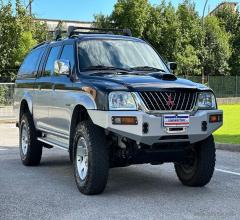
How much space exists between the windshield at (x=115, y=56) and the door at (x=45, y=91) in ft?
2.93

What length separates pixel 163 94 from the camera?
732 cm

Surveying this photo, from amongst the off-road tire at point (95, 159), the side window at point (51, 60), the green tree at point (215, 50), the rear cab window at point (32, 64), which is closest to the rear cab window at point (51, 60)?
the side window at point (51, 60)

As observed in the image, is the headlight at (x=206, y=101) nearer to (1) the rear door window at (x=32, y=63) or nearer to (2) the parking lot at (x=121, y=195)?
(2) the parking lot at (x=121, y=195)

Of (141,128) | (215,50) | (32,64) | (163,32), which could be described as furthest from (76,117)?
(215,50)

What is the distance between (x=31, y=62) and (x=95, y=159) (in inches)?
163

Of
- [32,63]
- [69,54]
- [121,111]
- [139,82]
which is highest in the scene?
[69,54]

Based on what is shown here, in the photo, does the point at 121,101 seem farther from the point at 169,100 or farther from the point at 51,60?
the point at 51,60

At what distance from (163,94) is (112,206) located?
5.19 ft

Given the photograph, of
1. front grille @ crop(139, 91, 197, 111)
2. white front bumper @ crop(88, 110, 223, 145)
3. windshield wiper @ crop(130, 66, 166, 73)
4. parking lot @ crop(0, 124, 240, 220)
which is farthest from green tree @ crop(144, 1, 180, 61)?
white front bumper @ crop(88, 110, 223, 145)

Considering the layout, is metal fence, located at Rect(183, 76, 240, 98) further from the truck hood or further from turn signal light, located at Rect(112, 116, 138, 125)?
turn signal light, located at Rect(112, 116, 138, 125)

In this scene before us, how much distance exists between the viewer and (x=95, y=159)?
728 cm

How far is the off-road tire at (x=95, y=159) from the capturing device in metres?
7.30

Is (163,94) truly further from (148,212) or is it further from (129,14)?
(129,14)

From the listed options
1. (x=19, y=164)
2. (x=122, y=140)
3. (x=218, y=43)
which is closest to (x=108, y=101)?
(x=122, y=140)
